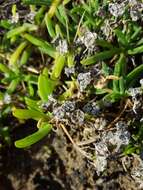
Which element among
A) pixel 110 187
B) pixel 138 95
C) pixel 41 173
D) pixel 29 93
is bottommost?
pixel 110 187

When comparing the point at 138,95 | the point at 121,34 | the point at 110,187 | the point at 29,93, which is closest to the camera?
the point at 138,95

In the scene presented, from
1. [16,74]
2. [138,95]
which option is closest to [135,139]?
[138,95]

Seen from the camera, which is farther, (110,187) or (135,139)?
(110,187)

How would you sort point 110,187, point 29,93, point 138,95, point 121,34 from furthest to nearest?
1. point 29,93
2. point 110,187
3. point 121,34
4. point 138,95

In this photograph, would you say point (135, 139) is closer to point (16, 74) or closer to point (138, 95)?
point (138, 95)

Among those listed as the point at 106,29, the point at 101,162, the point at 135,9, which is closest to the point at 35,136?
the point at 101,162
